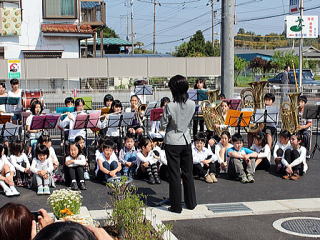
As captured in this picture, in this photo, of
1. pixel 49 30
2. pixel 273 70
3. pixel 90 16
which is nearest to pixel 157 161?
pixel 49 30

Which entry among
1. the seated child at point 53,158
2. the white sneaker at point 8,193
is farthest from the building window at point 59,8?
the white sneaker at point 8,193

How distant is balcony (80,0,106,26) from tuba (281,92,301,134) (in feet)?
80.3

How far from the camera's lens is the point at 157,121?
34.8 feet

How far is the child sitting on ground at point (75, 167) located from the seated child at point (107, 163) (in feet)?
1.21

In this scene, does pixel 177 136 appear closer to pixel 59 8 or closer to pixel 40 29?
pixel 40 29

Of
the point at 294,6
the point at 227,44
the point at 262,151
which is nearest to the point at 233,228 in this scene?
the point at 262,151

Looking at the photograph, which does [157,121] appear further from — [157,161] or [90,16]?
[90,16]

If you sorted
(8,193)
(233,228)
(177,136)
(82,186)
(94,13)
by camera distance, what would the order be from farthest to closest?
(94,13)
(82,186)
(8,193)
(177,136)
(233,228)

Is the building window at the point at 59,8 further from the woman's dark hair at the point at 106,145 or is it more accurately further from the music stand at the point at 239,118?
the woman's dark hair at the point at 106,145

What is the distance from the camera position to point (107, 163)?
9.22m

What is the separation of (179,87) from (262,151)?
3.59 metres

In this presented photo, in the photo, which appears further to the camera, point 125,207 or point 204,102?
point 204,102

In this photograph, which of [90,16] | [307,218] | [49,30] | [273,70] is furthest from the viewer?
[273,70]

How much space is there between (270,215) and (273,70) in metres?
46.5
